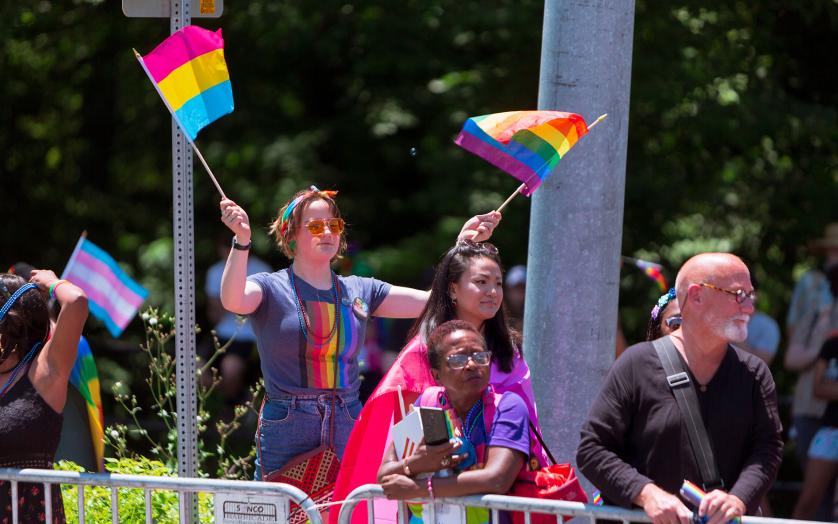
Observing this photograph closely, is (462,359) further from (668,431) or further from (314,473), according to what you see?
(314,473)

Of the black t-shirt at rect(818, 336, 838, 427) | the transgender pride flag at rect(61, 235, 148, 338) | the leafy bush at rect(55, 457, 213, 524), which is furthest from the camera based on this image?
the black t-shirt at rect(818, 336, 838, 427)

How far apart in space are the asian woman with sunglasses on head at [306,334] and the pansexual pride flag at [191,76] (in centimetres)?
60

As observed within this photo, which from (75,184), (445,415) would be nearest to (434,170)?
(75,184)

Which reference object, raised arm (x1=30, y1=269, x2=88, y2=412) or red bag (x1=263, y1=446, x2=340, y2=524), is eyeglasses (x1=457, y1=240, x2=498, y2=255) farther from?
raised arm (x1=30, y1=269, x2=88, y2=412)

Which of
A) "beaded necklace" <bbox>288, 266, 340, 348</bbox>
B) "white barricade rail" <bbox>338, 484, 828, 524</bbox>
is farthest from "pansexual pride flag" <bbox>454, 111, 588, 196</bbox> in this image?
"white barricade rail" <bbox>338, 484, 828, 524</bbox>

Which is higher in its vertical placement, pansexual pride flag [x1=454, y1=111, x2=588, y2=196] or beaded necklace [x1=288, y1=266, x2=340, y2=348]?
pansexual pride flag [x1=454, y1=111, x2=588, y2=196]

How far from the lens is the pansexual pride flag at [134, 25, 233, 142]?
15.8 ft

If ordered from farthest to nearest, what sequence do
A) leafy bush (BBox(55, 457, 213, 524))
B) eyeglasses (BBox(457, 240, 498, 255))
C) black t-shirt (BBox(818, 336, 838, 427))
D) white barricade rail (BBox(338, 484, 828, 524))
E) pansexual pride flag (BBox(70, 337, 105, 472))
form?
black t-shirt (BBox(818, 336, 838, 427)), pansexual pride flag (BBox(70, 337, 105, 472)), leafy bush (BBox(55, 457, 213, 524)), eyeglasses (BBox(457, 240, 498, 255)), white barricade rail (BBox(338, 484, 828, 524))

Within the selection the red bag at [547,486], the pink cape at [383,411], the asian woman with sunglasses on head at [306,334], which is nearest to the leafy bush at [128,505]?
the asian woman with sunglasses on head at [306,334]

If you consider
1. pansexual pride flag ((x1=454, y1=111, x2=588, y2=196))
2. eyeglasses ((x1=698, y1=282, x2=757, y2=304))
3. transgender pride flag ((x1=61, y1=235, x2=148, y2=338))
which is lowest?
eyeglasses ((x1=698, y1=282, x2=757, y2=304))

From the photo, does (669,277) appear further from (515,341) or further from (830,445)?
(515,341)

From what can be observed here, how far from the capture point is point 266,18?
34.3ft

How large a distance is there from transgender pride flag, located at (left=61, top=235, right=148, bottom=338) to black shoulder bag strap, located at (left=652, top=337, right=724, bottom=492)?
3288 millimetres

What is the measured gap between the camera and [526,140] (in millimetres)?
4945
